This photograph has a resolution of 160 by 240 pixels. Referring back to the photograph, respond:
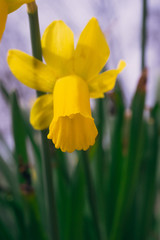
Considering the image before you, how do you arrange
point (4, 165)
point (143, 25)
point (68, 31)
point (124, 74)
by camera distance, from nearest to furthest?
1. point (68, 31)
2. point (143, 25)
3. point (4, 165)
4. point (124, 74)

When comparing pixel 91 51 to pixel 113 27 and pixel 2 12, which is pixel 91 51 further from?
pixel 113 27

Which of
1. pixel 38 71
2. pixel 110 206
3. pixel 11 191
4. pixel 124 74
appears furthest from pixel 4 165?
pixel 124 74

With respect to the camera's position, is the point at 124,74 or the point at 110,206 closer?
the point at 110,206

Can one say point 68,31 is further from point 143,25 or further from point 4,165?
point 4,165

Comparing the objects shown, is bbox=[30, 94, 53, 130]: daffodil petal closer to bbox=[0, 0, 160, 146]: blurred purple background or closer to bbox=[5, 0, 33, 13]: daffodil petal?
bbox=[5, 0, 33, 13]: daffodil petal

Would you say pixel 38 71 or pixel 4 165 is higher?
pixel 38 71

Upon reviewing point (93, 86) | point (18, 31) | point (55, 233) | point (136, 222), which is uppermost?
point (18, 31)

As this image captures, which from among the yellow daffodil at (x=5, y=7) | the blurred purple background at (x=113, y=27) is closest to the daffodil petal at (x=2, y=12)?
the yellow daffodil at (x=5, y=7)
